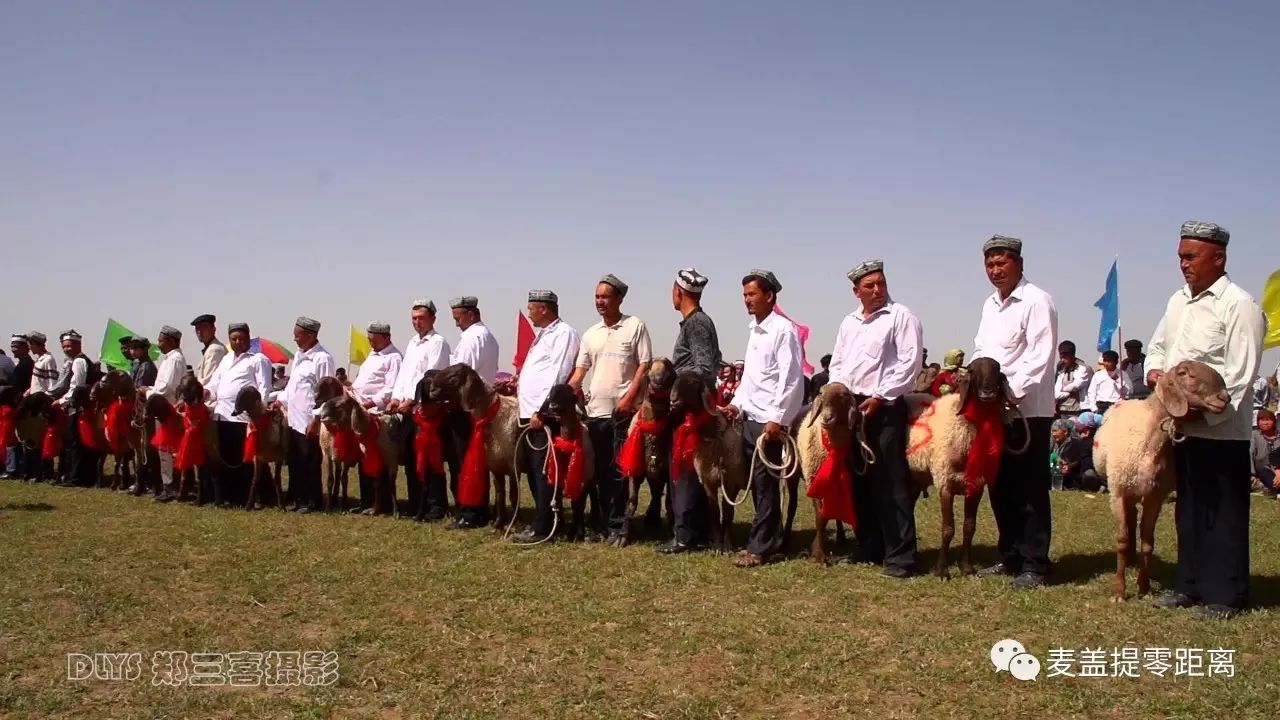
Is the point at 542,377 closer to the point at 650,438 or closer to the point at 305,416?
the point at 650,438

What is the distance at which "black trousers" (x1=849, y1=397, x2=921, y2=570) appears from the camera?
24.0 feet

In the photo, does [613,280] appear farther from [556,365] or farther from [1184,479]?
[1184,479]

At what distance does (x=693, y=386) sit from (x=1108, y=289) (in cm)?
1216

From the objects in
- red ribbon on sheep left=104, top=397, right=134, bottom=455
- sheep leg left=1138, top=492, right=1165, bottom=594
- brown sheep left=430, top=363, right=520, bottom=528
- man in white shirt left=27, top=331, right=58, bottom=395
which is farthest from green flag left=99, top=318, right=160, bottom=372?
sheep leg left=1138, top=492, right=1165, bottom=594

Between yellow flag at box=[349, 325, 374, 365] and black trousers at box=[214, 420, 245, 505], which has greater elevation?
yellow flag at box=[349, 325, 374, 365]

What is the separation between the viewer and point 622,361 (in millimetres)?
8867

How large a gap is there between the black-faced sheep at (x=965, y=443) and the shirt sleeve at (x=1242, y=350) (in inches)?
56.5

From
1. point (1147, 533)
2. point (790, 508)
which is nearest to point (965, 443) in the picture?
point (1147, 533)

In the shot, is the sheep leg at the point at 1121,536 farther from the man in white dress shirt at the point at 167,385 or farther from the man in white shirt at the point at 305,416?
the man in white dress shirt at the point at 167,385

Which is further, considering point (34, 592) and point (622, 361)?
point (622, 361)

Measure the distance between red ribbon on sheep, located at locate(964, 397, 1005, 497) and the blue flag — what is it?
35.8ft

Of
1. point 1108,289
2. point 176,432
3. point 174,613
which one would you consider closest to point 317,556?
point 174,613

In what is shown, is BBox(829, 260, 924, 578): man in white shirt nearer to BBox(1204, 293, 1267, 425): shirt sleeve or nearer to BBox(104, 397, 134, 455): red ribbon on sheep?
BBox(1204, 293, 1267, 425): shirt sleeve

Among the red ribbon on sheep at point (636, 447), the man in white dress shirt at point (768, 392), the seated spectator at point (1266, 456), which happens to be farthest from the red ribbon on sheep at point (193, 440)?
the seated spectator at point (1266, 456)
